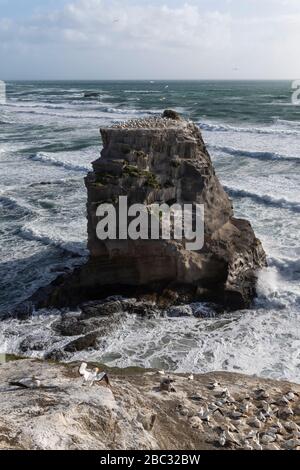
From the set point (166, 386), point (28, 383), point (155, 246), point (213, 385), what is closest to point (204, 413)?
point (166, 386)

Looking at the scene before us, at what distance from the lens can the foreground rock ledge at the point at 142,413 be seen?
8.77m

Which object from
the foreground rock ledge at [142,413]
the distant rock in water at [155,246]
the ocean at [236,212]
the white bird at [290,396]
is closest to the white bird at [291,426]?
the foreground rock ledge at [142,413]

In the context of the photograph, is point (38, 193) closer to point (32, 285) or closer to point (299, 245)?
point (32, 285)

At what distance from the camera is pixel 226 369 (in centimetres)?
1355

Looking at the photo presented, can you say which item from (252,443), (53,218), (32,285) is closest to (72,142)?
(53,218)

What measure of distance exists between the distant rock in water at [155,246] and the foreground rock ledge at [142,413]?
175 inches

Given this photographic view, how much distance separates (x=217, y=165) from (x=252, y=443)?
26.0 metres

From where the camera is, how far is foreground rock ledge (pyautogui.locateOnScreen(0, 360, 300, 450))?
28.8 feet

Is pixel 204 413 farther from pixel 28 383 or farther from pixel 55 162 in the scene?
pixel 55 162

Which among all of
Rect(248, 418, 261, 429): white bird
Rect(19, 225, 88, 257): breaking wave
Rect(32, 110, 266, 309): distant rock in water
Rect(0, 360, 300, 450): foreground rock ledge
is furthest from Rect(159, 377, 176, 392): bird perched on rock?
Rect(19, 225, 88, 257): breaking wave

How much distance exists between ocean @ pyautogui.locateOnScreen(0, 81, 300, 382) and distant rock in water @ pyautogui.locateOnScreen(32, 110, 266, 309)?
902 millimetres

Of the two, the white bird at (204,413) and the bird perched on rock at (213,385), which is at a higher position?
the white bird at (204,413)

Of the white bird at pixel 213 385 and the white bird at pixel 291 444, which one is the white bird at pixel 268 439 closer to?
the white bird at pixel 291 444

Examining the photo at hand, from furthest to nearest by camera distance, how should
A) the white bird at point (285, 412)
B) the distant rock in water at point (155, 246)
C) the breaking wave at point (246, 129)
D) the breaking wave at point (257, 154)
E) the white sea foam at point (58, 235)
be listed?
the breaking wave at point (246, 129), the breaking wave at point (257, 154), the white sea foam at point (58, 235), the distant rock in water at point (155, 246), the white bird at point (285, 412)
